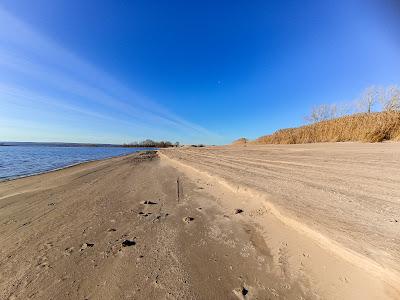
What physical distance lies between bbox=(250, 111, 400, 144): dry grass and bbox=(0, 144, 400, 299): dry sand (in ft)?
30.7

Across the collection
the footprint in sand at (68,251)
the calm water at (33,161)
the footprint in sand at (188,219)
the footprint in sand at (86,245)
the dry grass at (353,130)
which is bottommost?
the calm water at (33,161)

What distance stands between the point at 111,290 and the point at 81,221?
270cm

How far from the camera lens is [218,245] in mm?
3299

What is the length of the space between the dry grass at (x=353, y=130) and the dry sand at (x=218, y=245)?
9.37 m

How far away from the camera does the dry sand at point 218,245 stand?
91.7 inches

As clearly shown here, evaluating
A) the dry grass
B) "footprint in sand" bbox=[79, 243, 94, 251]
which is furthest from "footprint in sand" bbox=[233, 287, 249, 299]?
the dry grass

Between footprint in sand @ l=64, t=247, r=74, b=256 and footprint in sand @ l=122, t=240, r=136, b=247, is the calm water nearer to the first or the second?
footprint in sand @ l=64, t=247, r=74, b=256

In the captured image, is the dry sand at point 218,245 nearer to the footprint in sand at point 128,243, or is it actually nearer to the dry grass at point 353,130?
the footprint in sand at point 128,243

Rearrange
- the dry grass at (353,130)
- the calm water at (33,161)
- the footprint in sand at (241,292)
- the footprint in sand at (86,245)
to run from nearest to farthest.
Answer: the footprint in sand at (241,292) → the footprint in sand at (86,245) → the dry grass at (353,130) → the calm water at (33,161)

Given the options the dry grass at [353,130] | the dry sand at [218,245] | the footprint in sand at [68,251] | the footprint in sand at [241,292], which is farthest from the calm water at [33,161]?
the dry grass at [353,130]

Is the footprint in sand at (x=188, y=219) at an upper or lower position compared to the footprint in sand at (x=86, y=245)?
upper

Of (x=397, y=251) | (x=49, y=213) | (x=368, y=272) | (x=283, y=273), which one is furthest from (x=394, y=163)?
(x=49, y=213)

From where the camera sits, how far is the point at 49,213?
16.9 ft

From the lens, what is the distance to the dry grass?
12.4m
